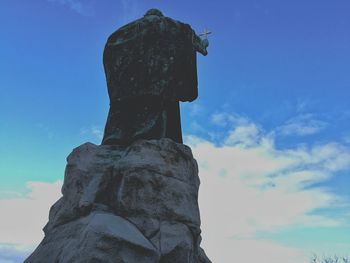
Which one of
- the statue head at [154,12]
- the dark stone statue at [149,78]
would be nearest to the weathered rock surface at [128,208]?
the dark stone statue at [149,78]

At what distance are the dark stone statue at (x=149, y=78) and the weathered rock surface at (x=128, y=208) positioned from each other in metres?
0.54

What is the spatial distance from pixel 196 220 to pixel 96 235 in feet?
A: 5.46

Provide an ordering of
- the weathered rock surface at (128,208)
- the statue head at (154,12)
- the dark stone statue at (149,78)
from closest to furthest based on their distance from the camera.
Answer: the weathered rock surface at (128,208), the dark stone statue at (149,78), the statue head at (154,12)

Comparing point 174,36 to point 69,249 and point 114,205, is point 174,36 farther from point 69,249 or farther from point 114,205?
point 69,249

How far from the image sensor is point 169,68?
7.38 metres

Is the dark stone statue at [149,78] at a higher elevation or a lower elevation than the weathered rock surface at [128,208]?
higher

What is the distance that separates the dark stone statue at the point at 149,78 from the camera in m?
7.23

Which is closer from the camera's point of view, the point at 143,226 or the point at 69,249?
the point at 69,249

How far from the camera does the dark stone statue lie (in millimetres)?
7230

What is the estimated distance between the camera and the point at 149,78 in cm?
730

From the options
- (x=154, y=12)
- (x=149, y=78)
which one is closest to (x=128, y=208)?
(x=149, y=78)

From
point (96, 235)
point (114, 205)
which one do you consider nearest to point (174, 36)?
point (114, 205)

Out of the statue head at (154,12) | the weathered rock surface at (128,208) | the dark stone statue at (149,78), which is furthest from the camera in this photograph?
the statue head at (154,12)

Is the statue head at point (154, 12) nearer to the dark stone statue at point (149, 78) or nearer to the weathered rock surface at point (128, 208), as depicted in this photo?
the dark stone statue at point (149, 78)
